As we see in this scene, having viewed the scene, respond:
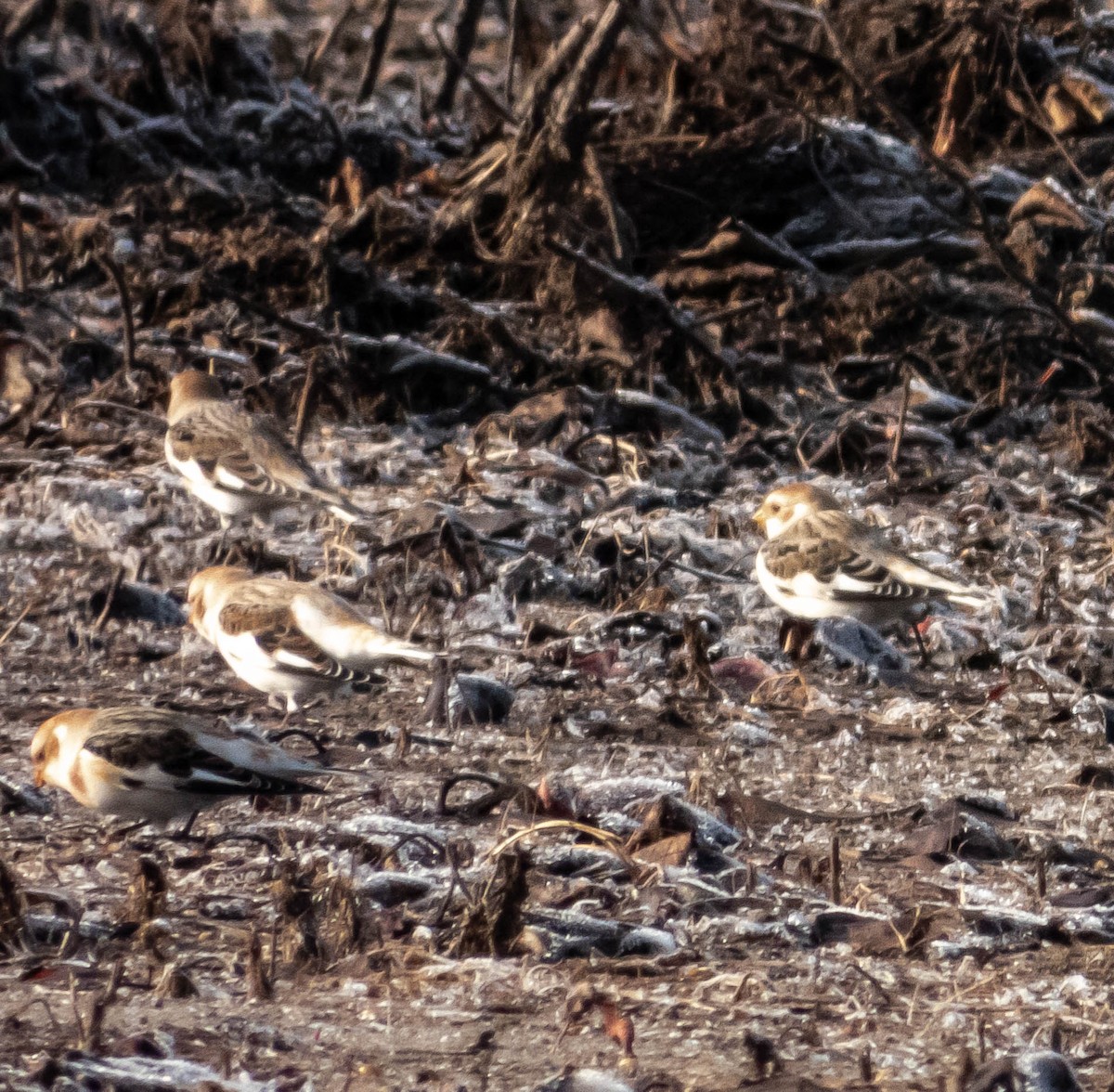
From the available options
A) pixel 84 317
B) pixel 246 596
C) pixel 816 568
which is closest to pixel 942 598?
pixel 816 568

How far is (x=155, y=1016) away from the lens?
3.86 m

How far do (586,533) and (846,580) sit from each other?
1.18m

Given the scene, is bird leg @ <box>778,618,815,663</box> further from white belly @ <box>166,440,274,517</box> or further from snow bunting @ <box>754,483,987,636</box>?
white belly @ <box>166,440,274,517</box>

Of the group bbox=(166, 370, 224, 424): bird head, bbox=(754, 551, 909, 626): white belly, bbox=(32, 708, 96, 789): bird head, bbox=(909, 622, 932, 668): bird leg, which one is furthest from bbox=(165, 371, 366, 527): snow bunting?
bbox=(32, 708, 96, 789): bird head

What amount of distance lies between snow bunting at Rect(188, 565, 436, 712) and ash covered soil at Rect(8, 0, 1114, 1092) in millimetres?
174

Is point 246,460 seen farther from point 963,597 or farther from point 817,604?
point 963,597

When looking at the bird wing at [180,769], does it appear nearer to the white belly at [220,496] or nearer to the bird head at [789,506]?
the white belly at [220,496]

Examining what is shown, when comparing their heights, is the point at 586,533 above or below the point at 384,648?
below

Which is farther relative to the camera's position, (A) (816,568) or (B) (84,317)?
(B) (84,317)

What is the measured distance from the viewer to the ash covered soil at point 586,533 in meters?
4.05

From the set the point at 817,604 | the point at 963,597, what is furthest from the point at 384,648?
the point at 963,597

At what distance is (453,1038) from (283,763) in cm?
138

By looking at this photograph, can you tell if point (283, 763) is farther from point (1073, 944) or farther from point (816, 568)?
point (816, 568)

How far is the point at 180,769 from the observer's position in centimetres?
494
